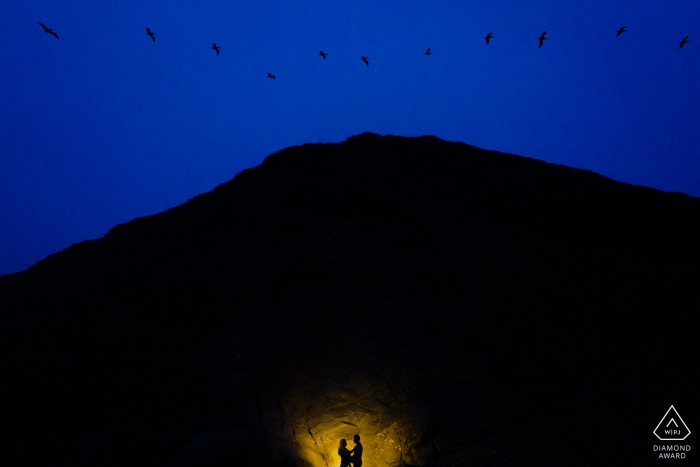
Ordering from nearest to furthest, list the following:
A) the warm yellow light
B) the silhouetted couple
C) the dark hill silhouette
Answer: the silhouetted couple → the warm yellow light → the dark hill silhouette

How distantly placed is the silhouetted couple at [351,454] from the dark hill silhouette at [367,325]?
799mm

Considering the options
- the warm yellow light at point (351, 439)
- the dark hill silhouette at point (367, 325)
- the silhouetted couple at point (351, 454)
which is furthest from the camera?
the dark hill silhouette at point (367, 325)

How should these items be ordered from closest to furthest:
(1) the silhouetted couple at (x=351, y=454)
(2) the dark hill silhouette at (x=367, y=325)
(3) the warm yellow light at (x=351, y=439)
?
(1) the silhouetted couple at (x=351, y=454) → (3) the warm yellow light at (x=351, y=439) → (2) the dark hill silhouette at (x=367, y=325)

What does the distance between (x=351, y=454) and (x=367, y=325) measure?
372 cm

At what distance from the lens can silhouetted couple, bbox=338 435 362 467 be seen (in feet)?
33.0

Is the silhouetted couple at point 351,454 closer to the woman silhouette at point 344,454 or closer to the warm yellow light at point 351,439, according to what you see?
the woman silhouette at point 344,454

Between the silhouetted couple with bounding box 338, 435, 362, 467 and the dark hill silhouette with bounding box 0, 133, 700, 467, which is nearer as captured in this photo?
the silhouetted couple with bounding box 338, 435, 362, 467

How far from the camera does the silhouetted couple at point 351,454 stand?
33.0 ft

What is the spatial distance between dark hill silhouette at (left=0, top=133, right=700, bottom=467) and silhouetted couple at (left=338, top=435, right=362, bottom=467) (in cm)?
80

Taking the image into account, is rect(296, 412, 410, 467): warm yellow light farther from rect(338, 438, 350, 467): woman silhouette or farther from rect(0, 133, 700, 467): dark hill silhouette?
rect(338, 438, 350, 467): woman silhouette

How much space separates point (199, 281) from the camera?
55.9 feet

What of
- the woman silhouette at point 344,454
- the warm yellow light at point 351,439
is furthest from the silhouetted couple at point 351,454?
the warm yellow light at point 351,439

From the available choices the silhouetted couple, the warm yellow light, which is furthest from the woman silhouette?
the warm yellow light

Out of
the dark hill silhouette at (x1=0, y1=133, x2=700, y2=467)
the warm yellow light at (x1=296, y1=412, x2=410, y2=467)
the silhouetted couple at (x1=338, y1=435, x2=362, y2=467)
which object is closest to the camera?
the silhouetted couple at (x1=338, y1=435, x2=362, y2=467)
